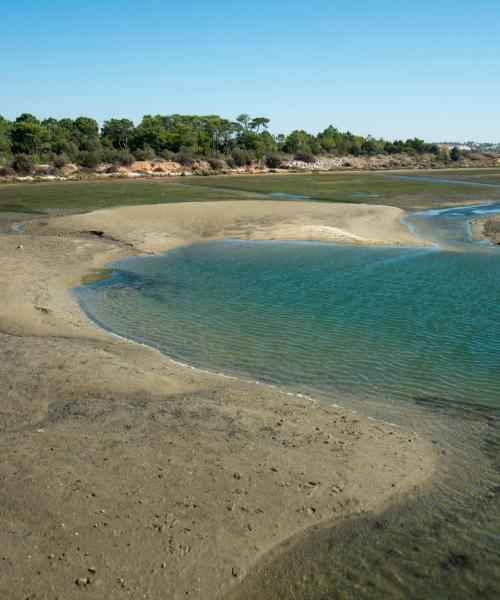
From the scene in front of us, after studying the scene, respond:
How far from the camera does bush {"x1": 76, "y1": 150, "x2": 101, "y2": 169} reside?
265 feet

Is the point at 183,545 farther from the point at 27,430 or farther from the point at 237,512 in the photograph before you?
the point at 27,430

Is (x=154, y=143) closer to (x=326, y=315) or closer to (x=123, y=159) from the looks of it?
(x=123, y=159)

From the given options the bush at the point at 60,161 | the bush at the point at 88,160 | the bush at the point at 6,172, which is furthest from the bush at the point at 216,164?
the bush at the point at 6,172

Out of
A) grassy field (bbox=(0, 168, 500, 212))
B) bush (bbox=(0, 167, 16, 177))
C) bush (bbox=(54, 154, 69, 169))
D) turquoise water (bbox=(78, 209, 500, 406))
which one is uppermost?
bush (bbox=(54, 154, 69, 169))

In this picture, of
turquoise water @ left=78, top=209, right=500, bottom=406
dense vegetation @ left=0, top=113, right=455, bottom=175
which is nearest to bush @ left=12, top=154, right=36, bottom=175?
dense vegetation @ left=0, top=113, right=455, bottom=175

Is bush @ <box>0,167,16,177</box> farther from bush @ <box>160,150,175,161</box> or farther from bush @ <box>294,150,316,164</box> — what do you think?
bush @ <box>294,150,316,164</box>

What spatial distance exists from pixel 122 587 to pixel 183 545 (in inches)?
32.1

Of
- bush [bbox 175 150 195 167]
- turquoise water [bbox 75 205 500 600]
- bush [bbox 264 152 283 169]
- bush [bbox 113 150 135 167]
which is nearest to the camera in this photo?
turquoise water [bbox 75 205 500 600]

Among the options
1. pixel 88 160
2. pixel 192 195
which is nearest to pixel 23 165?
pixel 88 160

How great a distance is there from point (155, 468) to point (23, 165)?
234ft

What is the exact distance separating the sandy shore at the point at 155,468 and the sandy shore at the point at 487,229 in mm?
23856

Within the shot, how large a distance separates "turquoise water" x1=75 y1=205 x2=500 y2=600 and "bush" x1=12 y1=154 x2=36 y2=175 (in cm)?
5104

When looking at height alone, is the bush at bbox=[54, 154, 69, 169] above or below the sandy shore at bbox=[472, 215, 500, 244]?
above

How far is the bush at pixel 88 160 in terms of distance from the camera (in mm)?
80812
